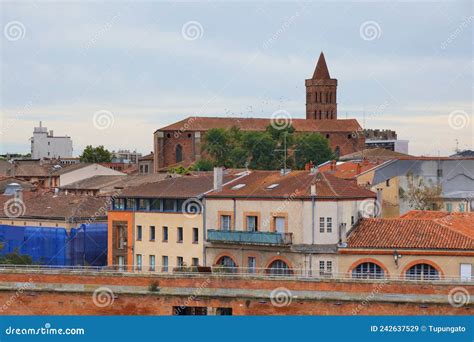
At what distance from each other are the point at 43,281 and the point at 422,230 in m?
17.1

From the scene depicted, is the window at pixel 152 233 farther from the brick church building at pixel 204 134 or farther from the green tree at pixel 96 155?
the green tree at pixel 96 155

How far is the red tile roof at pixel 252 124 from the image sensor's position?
443 feet

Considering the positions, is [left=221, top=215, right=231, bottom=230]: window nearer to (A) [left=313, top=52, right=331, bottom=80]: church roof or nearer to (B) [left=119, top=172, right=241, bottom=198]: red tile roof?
(B) [left=119, top=172, right=241, bottom=198]: red tile roof

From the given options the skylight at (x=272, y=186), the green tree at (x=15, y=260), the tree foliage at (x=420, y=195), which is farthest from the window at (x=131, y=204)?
the tree foliage at (x=420, y=195)

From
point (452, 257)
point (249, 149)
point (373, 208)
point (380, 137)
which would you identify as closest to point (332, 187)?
point (373, 208)

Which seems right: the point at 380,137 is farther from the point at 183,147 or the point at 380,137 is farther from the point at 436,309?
the point at 436,309

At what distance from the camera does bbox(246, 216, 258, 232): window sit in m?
50.7

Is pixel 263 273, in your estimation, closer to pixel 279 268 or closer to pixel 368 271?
pixel 279 268

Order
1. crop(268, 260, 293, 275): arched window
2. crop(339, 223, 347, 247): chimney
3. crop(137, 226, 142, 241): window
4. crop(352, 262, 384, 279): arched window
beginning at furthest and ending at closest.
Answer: crop(137, 226, 142, 241): window
crop(268, 260, 293, 275): arched window
crop(339, 223, 347, 247): chimney
crop(352, 262, 384, 279): arched window

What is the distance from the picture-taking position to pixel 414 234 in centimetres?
4694

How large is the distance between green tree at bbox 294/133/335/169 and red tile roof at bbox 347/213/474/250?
61612 mm

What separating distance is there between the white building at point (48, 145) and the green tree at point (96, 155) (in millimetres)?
20130

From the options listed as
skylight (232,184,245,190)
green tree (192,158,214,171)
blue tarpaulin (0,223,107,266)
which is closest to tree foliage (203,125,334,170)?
green tree (192,158,214,171)

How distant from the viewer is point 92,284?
46.2m
